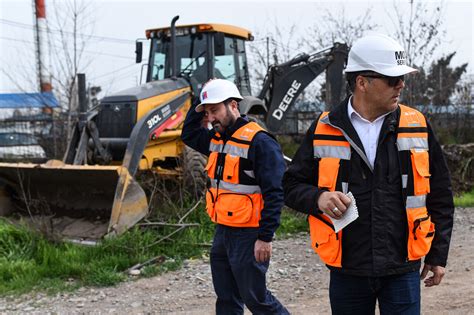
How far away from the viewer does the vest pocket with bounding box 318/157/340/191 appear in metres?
2.51

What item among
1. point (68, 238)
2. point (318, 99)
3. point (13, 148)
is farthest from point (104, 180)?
point (318, 99)

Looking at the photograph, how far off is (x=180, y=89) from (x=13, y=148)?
7.49 metres

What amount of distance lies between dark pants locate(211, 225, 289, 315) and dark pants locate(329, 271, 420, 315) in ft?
2.96

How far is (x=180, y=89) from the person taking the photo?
8719 millimetres

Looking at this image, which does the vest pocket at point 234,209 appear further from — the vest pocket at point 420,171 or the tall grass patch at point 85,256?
the tall grass patch at point 85,256

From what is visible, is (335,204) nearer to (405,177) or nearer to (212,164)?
(405,177)

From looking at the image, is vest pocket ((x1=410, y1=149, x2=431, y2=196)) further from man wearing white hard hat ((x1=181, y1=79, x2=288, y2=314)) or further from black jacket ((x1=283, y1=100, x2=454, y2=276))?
man wearing white hard hat ((x1=181, y1=79, x2=288, y2=314))

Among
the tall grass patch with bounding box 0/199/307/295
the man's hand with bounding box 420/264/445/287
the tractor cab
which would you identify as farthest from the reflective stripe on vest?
the tractor cab

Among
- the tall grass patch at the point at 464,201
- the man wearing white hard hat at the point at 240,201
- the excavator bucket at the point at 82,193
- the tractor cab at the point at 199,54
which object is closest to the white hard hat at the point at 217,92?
the man wearing white hard hat at the point at 240,201

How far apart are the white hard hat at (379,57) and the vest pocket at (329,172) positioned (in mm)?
416

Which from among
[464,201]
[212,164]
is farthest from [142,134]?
[464,201]

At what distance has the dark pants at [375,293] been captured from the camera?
2494 mm

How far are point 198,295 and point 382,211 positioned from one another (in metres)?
3.15

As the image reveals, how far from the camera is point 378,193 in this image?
245 centimetres
